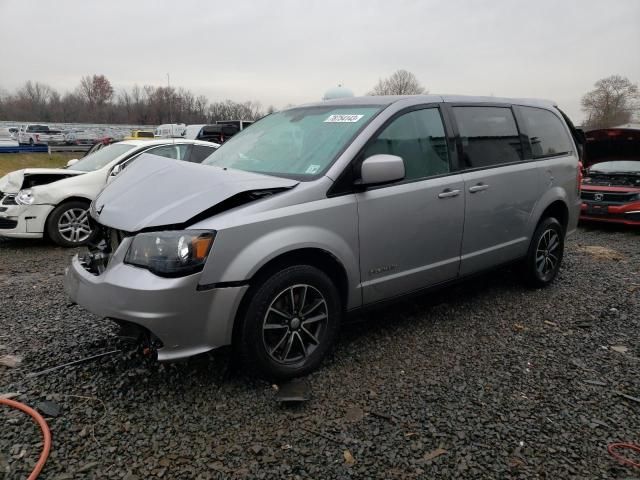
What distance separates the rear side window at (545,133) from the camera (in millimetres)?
4633

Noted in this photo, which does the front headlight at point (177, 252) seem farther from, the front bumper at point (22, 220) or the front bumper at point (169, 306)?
the front bumper at point (22, 220)

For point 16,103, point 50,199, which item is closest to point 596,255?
point 50,199

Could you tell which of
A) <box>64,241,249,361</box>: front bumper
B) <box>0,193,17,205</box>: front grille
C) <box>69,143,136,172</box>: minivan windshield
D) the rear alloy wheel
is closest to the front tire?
<box>64,241,249,361</box>: front bumper

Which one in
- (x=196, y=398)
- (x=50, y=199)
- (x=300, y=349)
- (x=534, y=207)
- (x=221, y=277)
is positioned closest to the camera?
(x=221, y=277)

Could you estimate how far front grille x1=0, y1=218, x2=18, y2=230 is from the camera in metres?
6.45

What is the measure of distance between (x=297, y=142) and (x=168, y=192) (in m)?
1.05

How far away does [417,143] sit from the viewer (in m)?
3.59

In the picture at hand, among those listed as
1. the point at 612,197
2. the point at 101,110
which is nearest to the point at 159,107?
the point at 101,110

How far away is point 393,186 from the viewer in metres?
3.35

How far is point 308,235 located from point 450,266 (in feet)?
4.76

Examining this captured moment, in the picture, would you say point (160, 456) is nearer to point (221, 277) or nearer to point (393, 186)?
point (221, 277)

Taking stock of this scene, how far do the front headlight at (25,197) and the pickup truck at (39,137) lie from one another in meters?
36.2

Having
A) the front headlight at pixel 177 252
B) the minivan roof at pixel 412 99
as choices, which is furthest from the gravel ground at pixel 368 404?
the minivan roof at pixel 412 99

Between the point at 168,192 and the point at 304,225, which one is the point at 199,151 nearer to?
the point at 168,192
